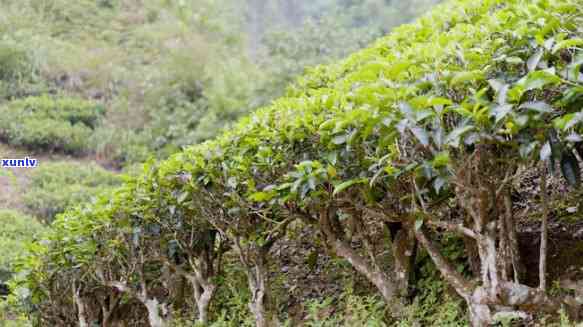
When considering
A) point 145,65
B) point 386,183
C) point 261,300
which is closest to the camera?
point 386,183

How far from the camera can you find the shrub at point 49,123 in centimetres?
995

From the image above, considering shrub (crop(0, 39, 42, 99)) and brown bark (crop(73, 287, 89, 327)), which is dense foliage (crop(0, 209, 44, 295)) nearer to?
brown bark (crop(73, 287, 89, 327))

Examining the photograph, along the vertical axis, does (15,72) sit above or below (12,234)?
above

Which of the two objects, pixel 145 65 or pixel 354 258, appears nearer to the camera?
pixel 354 258

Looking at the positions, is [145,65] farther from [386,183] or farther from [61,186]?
[386,183]

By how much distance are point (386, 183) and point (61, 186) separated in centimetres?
703

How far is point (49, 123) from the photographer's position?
10.4m

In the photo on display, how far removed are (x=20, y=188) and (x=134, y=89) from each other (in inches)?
172

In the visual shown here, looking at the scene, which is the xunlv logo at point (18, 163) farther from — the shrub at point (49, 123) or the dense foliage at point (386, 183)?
the dense foliage at point (386, 183)

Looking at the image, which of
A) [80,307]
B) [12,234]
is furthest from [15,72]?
[80,307]

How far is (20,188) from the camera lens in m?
8.77

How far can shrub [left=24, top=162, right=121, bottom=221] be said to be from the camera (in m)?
8.29

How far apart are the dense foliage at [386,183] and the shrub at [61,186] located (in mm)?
3397

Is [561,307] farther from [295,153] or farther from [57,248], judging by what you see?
[57,248]
